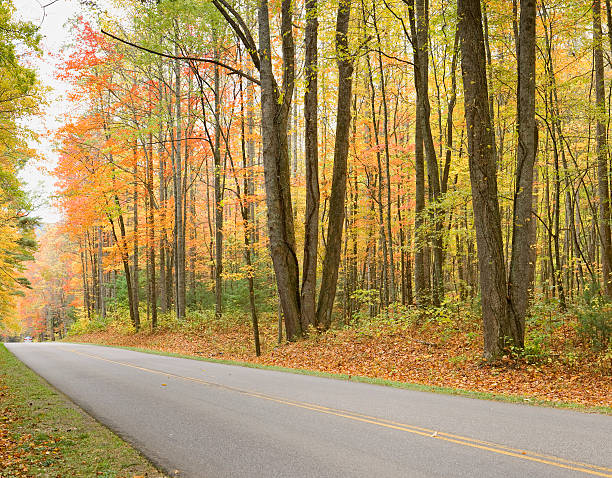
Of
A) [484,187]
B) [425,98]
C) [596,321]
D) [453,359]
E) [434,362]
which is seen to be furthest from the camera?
[425,98]

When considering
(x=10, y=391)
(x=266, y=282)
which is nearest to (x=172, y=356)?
(x=10, y=391)

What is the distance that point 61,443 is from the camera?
5891 millimetres

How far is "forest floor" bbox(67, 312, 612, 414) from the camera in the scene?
28.7 ft

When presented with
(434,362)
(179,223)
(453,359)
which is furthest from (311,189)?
(179,223)

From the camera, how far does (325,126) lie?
25234mm

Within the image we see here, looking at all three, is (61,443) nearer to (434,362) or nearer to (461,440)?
(461,440)

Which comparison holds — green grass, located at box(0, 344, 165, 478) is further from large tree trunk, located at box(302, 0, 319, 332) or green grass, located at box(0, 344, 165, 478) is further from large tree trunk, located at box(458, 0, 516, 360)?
large tree trunk, located at box(302, 0, 319, 332)

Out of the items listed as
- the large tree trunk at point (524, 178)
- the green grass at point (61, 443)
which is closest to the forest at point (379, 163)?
the large tree trunk at point (524, 178)

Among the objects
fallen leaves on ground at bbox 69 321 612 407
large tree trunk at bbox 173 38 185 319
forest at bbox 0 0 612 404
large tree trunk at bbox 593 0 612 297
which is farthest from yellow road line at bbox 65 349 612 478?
large tree trunk at bbox 173 38 185 319

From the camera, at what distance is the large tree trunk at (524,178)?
33.7 feet

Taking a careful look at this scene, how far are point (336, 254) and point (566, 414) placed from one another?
10583 mm

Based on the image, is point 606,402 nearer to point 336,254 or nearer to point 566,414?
point 566,414

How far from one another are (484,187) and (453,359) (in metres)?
4.32

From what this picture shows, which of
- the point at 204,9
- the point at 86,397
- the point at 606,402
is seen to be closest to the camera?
the point at 606,402
